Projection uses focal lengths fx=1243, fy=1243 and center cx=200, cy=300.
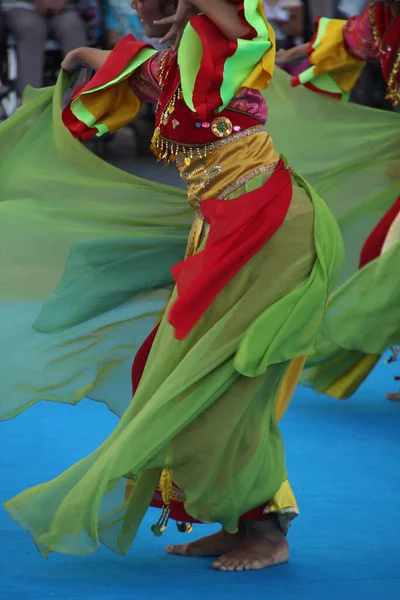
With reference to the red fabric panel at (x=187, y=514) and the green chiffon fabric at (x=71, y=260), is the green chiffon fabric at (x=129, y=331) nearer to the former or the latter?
the green chiffon fabric at (x=71, y=260)

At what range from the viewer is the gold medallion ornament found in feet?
9.32

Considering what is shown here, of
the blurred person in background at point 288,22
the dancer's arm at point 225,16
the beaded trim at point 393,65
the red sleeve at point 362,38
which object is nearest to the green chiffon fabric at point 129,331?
the dancer's arm at point 225,16

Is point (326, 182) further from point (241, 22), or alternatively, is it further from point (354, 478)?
point (241, 22)

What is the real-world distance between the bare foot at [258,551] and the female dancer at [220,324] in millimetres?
31

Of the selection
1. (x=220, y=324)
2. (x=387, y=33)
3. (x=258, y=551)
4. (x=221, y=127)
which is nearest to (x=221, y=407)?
(x=220, y=324)

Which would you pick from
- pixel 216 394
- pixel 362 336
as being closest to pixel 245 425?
pixel 216 394

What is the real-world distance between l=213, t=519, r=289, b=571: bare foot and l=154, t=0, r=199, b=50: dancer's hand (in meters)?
1.16

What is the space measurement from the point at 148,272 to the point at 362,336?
4.99ft

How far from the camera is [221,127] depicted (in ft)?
9.32

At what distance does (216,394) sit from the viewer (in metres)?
2.73

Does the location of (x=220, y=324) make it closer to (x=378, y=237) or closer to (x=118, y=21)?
(x=378, y=237)

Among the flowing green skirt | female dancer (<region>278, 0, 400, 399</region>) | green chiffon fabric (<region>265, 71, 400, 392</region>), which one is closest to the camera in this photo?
the flowing green skirt

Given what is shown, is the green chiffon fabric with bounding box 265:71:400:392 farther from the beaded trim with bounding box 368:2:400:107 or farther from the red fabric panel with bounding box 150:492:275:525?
the red fabric panel with bounding box 150:492:275:525

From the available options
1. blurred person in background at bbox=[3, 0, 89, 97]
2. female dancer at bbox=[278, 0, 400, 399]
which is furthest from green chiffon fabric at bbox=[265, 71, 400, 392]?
blurred person in background at bbox=[3, 0, 89, 97]
